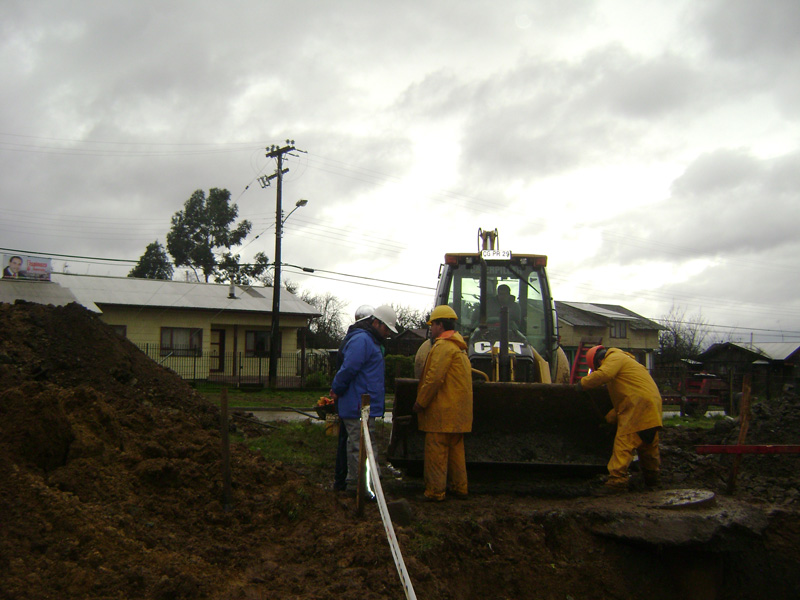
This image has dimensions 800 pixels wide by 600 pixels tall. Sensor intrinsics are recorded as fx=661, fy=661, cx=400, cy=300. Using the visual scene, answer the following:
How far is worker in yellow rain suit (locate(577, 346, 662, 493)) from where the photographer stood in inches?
255

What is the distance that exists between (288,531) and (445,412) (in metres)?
1.83

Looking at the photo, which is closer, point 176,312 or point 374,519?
point 374,519

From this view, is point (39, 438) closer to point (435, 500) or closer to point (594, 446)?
point (435, 500)

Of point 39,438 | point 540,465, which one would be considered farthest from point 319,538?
point 540,465

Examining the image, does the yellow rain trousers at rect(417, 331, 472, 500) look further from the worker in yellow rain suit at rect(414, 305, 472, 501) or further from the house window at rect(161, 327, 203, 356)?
the house window at rect(161, 327, 203, 356)

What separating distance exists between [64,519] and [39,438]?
1047 mm

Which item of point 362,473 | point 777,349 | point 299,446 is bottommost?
point 299,446

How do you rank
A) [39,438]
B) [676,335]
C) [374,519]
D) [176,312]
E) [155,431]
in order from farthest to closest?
[676,335] < [176,312] < [155,431] < [374,519] < [39,438]

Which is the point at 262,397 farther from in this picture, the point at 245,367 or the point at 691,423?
the point at 691,423

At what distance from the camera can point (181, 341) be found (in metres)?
28.6

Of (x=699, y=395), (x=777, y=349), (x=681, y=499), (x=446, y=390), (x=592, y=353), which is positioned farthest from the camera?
(x=777, y=349)

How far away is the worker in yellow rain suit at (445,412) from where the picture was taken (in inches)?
238

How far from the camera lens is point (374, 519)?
506cm

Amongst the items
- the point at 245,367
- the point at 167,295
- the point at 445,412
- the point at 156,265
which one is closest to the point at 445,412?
the point at 445,412
